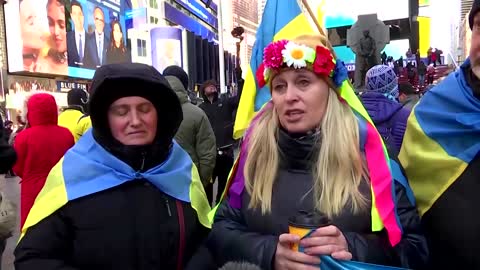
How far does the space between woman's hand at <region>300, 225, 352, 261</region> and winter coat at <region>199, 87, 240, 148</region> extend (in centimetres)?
515

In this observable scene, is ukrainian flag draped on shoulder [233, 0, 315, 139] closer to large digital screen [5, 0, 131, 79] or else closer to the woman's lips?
the woman's lips

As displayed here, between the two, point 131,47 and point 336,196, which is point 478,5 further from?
point 131,47

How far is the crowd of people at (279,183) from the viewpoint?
202 cm

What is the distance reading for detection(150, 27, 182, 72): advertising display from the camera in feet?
159

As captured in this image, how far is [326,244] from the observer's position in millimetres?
1796

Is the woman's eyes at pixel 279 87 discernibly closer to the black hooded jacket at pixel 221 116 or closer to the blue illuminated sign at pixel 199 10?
the black hooded jacket at pixel 221 116

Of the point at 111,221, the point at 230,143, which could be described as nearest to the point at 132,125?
the point at 111,221

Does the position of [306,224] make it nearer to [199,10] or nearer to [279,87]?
[279,87]

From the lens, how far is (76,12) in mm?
46000

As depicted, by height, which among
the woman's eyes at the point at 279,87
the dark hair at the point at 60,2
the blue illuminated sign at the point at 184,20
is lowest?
the woman's eyes at the point at 279,87

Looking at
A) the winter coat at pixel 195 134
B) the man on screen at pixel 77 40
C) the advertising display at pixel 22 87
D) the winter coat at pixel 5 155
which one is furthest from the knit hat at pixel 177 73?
the man on screen at pixel 77 40

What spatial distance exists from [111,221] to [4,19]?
38.8m

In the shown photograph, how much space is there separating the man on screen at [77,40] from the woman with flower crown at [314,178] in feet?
146

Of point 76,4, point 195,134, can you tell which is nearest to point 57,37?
point 76,4
